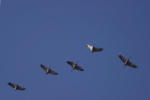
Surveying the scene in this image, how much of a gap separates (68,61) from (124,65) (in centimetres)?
1204

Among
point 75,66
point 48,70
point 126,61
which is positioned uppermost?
point 48,70

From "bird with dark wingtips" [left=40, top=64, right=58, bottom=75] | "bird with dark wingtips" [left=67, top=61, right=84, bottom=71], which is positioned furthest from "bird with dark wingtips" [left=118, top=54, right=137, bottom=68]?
"bird with dark wingtips" [left=40, top=64, right=58, bottom=75]

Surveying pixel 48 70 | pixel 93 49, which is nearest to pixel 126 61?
pixel 93 49

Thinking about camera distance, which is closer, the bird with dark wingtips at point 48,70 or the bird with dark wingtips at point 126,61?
the bird with dark wingtips at point 126,61

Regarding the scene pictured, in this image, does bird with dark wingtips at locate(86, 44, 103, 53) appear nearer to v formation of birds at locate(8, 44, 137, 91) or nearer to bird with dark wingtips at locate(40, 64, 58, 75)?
v formation of birds at locate(8, 44, 137, 91)

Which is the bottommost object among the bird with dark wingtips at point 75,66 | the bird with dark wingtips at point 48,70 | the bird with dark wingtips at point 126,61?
the bird with dark wingtips at point 126,61

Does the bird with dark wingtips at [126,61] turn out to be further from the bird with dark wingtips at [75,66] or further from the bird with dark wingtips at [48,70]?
the bird with dark wingtips at [48,70]

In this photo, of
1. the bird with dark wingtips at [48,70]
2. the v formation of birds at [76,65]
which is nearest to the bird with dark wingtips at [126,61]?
the v formation of birds at [76,65]

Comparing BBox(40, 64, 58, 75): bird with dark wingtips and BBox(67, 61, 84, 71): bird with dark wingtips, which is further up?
BBox(40, 64, 58, 75): bird with dark wingtips

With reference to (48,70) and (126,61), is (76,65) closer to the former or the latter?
(48,70)

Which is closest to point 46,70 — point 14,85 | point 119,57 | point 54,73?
point 54,73

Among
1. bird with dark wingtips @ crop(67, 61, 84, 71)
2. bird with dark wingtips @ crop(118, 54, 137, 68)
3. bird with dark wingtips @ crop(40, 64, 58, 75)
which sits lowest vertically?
bird with dark wingtips @ crop(118, 54, 137, 68)

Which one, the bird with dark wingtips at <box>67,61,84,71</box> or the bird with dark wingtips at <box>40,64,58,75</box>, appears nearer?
the bird with dark wingtips at <box>67,61,84,71</box>

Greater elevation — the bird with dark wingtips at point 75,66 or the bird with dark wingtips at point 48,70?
the bird with dark wingtips at point 48,70
